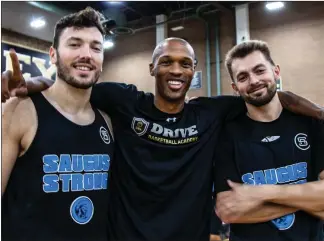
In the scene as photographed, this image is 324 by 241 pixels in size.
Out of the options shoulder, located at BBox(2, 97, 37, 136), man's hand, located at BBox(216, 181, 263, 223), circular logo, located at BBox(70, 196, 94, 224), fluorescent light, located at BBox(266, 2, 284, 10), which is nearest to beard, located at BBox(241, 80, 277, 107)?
man's hand, located at BBox(216, 181, 263, 223)

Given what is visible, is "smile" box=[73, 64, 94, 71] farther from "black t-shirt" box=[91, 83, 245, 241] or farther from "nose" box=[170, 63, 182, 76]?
"nose" box=[170, 63, 182, 76]

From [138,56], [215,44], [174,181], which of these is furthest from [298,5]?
[174,181]

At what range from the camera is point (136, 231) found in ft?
7.06

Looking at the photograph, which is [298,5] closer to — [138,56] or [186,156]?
[138,56]

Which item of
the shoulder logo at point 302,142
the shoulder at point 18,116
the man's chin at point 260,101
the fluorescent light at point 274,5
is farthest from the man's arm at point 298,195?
the fluorescent light at point 274,5

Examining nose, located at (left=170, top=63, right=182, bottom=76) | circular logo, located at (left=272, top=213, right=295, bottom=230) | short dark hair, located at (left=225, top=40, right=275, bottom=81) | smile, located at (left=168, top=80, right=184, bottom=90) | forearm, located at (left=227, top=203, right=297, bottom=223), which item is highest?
short dark hair, located at (left=225, top=40, right=275, bottom=81)

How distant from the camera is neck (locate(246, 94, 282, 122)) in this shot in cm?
235

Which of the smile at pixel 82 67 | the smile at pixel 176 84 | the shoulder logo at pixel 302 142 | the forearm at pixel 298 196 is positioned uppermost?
the smile at pixel 82 67

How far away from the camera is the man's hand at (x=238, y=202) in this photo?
2.12 meters

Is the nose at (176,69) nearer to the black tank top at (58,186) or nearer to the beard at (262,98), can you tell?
the beard at (262,98)

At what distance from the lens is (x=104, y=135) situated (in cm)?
223

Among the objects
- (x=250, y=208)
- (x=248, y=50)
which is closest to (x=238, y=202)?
(x=250, y=208)

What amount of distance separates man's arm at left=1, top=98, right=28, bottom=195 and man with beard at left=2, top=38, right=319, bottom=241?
0.24 m

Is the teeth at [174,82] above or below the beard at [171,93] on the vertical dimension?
above
